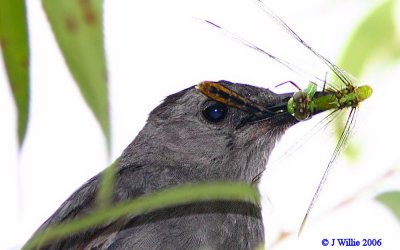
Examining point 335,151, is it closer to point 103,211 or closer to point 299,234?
point 299,234

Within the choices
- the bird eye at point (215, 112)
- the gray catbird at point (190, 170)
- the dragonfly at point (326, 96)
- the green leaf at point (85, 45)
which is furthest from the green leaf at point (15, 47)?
the bird eye at point (215, 112)

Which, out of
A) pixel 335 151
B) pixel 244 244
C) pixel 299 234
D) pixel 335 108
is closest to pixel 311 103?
pixel 335 108

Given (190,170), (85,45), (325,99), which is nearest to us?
(85,45)

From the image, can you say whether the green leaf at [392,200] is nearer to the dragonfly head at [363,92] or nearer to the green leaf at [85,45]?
the dragonfly head at [363,92]

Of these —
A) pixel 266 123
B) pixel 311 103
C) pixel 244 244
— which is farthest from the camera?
pixel 266 123

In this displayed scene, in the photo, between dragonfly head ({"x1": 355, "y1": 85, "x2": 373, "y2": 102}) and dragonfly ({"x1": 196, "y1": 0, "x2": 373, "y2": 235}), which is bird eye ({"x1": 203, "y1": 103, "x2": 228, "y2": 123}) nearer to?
dragonfly ({"x1": 196, "y1": 0, "x2": 373, "y2": 235})

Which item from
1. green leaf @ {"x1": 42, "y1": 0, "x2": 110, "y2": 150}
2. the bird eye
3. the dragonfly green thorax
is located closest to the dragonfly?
the dragonfly green thorax

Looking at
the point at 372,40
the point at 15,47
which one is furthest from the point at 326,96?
the point at 15,47

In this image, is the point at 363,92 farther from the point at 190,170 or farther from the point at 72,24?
the point at 190,170
